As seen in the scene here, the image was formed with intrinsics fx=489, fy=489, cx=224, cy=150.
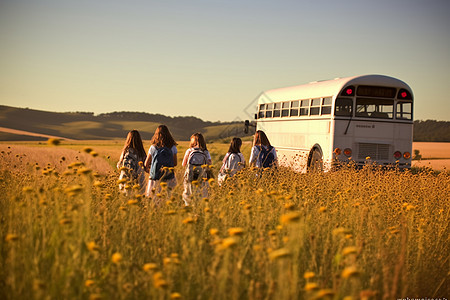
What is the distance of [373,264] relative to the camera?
4488 millimetres

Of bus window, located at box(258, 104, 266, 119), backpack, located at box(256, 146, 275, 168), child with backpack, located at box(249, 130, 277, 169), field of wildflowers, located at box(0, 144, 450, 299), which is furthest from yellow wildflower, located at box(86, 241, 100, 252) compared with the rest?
bus window, located at box(258, 104, 266, 119)

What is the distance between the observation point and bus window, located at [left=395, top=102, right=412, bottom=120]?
1470 cm

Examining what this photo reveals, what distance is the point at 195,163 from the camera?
806 cm

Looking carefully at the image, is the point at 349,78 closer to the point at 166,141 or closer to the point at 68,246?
the point at 166,141

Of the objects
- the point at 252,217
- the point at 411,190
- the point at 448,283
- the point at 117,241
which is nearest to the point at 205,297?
the point at 117,241

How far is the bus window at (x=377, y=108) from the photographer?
14555mm

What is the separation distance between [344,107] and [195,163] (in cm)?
766

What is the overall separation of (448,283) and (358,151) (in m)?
9.50

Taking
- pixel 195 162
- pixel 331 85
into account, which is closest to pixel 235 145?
pixel 195 162

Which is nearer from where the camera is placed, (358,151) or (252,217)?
(252,217)

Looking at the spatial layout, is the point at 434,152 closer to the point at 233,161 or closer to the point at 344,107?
the point at 344,107

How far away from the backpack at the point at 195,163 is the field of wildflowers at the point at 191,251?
1.52 m

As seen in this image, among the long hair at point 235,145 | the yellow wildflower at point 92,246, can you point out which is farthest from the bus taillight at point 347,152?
the yellow wildflower at point 92,246

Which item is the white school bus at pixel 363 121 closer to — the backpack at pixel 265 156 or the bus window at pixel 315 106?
the bus window at pixel 315 106
